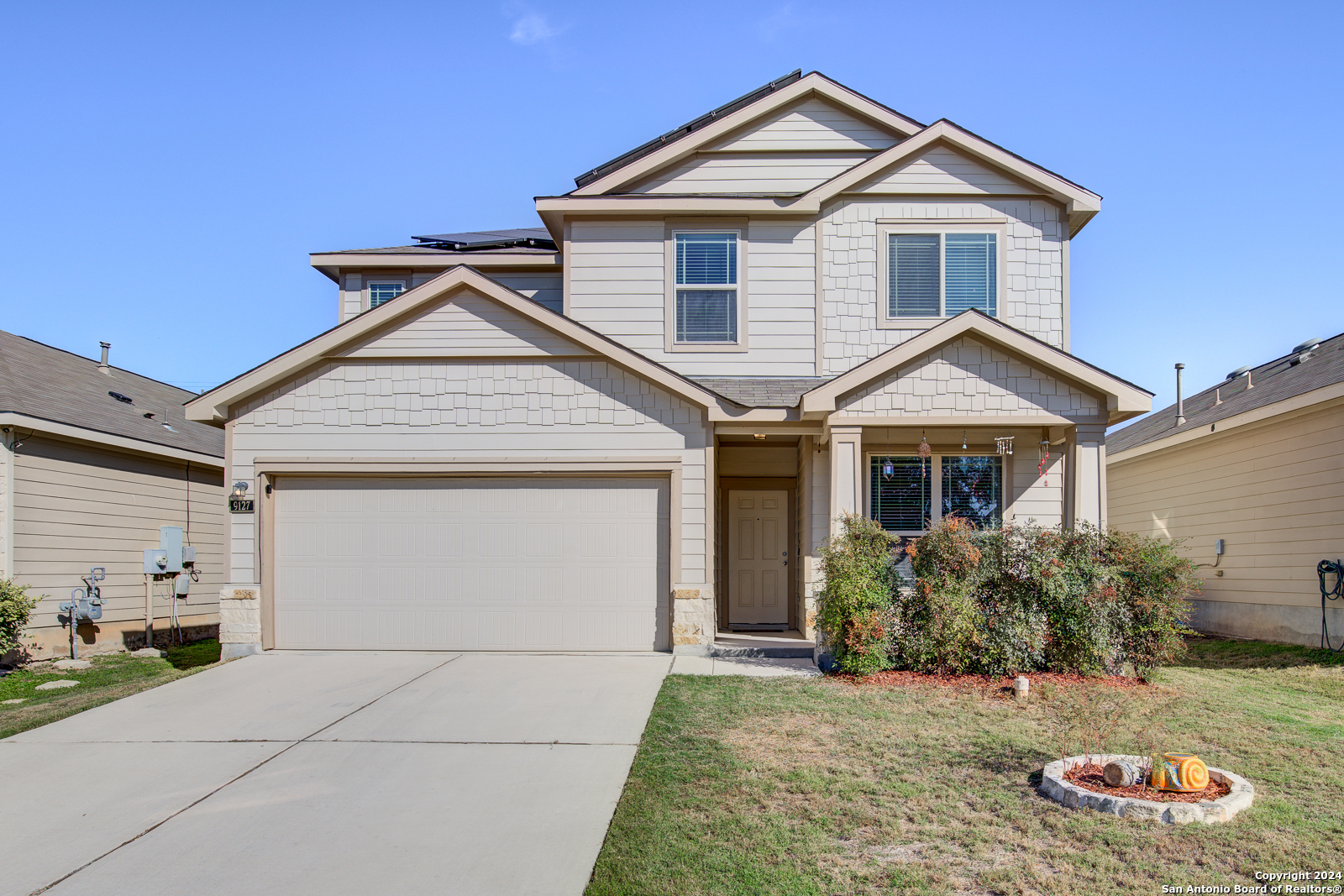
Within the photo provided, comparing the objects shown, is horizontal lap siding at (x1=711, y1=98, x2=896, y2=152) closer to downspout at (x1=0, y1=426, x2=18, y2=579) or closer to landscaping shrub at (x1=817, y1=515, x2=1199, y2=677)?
landscaping shrub at (x1=817, y1=515, x2=1199, y2=677)

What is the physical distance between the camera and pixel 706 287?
12.2m

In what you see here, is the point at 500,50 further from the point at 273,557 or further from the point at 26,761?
the point at 26,761

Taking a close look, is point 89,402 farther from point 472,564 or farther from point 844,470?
point 844,470

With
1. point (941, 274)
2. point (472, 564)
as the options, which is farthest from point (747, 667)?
point (941, 274)

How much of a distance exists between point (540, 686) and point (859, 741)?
135 inches

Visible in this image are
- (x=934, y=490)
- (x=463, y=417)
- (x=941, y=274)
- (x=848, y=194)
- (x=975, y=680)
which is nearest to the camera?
(x=975, y=680)

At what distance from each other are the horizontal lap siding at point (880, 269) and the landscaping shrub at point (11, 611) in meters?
10.3

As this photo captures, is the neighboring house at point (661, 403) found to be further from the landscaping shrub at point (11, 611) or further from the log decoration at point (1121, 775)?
the log decoration at point (1121, 775)

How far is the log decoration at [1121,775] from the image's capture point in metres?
5.29

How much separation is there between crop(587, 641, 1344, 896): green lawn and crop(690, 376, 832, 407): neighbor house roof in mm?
3574

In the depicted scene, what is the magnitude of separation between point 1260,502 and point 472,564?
37.5ft

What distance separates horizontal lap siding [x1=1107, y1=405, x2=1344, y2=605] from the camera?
462 inches

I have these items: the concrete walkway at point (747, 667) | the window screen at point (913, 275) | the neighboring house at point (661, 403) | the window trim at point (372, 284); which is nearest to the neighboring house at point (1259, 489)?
the neighboring house at point (661, 403)

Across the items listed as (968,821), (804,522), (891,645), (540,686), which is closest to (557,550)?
(540,686)
